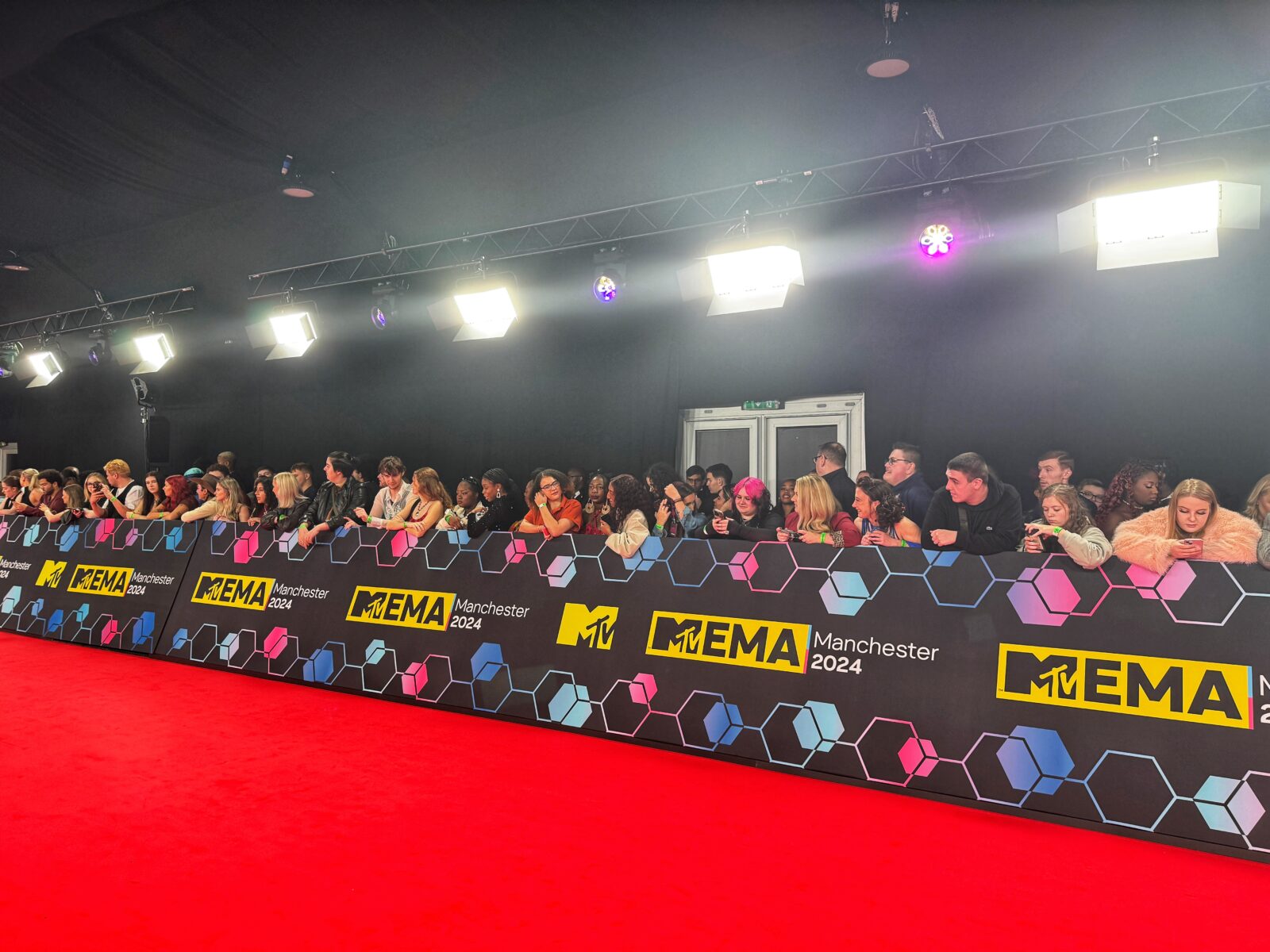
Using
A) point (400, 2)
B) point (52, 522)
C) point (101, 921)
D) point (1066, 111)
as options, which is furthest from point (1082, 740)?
point (52, 522)

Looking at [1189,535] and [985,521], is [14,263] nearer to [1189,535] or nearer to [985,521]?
[985,521]

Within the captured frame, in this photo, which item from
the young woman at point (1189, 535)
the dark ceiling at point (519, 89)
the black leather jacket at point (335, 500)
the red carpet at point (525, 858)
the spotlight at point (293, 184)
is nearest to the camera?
the red carpet at point (525, 858)

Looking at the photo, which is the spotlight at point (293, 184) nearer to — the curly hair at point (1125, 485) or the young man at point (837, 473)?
the young man at point (837, 473)

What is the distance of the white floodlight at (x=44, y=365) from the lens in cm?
1075

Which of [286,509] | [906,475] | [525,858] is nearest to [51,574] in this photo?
[286,509]

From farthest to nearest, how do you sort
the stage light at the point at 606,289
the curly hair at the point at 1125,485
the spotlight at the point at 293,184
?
the stage light at the point at 606,289 → the spotlight at the point at 293,184 → the curly hair at the point at 1125,485

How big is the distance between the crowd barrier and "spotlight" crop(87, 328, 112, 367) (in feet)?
22.9

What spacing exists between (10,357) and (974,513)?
12600 millimetres

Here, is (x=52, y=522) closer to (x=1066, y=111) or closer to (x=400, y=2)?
(x=400, y=2)

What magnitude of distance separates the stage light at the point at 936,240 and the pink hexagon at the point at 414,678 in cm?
425

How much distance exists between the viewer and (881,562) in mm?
3354

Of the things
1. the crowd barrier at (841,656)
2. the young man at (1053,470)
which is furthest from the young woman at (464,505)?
the young man at (1053,470)

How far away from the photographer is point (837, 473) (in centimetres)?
513

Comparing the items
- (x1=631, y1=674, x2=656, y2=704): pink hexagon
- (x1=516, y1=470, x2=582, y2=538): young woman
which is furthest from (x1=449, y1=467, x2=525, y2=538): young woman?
(x1=631, y1=674, x2=656, y2=704): pink hexagon
